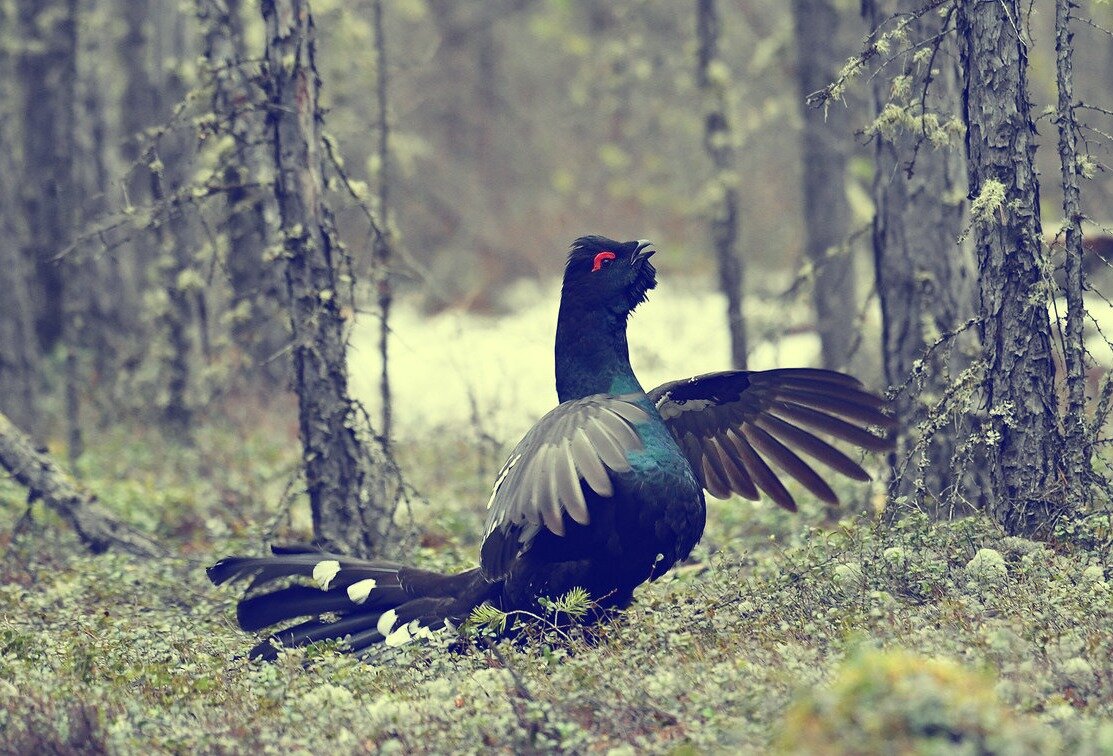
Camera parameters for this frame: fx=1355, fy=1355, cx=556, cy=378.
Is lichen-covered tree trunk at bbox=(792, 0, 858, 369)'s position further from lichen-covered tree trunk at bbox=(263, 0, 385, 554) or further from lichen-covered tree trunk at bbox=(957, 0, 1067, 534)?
lichen-covered tree trunk at bbox=(957, 0, 1067, 534)

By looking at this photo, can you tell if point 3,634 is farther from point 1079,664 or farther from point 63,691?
point 1079,664

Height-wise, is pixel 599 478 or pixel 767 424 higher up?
pixel 767 424

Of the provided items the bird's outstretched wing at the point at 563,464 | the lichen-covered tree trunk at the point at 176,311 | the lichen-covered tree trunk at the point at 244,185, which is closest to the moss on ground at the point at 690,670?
the bird's outstretched wing at the point at 563,464

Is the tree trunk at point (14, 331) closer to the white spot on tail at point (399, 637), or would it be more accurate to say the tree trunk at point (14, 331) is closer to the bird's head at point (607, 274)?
the white spot on tail at point (399, 637)

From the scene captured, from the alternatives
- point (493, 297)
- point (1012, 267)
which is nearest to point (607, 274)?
point (1012, 267)

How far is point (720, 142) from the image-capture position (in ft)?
47.6

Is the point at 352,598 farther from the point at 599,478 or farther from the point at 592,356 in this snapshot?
the point at 599,478

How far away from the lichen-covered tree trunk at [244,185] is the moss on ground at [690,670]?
2.05m

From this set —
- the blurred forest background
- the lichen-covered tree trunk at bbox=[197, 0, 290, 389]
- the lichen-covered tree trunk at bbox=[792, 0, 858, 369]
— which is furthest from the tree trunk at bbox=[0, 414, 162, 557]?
the lichen-covered tree trunk at bbox=[792, 0, 858, 369]

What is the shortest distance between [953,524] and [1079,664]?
6.68 ft

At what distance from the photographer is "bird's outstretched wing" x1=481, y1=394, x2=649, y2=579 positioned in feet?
20.2

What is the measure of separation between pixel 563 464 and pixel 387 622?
1.89 metres

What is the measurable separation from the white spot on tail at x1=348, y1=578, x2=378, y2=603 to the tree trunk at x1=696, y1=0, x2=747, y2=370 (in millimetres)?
7267

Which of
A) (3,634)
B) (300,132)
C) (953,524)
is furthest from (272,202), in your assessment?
(953,524)
